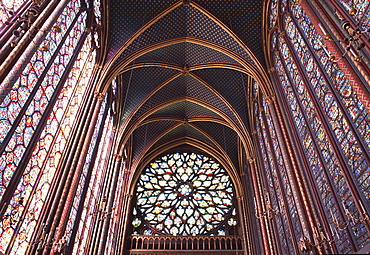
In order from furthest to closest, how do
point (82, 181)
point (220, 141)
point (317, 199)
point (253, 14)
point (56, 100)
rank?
1. point (220, 141)
2. point (253, 14)
3. point (82, 181)
4. point (56, 100)
5. point (317, 199)

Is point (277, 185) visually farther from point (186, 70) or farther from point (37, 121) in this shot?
point (37, 121)

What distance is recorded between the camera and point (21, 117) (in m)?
7.96

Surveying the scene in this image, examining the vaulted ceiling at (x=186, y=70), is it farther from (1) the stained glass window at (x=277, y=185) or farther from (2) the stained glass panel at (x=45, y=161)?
(2) the stained glass panel at (x=45, y=161)

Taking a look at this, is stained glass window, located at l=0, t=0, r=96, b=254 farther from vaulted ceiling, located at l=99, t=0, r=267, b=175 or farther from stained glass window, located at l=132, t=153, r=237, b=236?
stained glass window, located at l=132, t=153, r=237, b=236

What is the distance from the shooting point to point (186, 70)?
55.4 feet

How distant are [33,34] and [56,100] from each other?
99.5 inches

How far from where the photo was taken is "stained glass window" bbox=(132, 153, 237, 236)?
18094mm

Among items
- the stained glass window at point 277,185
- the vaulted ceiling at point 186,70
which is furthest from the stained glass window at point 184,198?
the stained glass window at point 277,185

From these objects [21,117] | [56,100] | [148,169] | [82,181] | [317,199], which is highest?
[148,169]

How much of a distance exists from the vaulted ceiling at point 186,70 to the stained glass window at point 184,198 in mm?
1072

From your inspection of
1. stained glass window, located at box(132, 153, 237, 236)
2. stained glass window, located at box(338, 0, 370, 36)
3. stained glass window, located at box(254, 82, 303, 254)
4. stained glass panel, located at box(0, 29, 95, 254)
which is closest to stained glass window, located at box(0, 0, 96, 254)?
stained glass panel, located at box(0, 29, 95, 254)

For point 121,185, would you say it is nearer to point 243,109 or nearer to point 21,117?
point 243,109

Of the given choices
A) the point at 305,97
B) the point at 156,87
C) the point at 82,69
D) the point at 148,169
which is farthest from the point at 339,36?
the point at 148,169

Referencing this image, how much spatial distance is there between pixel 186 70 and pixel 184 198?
756 centimetres
